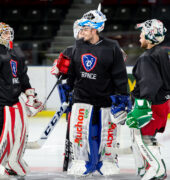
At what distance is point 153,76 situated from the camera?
3230mm

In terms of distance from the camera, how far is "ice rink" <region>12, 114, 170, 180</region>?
3867 mm

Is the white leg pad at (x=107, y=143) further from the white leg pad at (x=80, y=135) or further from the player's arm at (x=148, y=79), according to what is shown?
the player's arm at (x=148, y=79)

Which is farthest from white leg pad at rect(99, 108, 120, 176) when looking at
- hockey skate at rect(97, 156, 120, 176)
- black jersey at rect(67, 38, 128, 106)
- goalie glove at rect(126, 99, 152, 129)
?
goalie glove at rect(126, 99, 152, 129)

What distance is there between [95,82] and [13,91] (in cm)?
61

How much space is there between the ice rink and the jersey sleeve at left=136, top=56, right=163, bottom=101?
2.80 feet

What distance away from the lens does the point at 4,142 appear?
11.6ft

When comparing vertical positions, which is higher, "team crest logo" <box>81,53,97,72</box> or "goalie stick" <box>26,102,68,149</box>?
"team crest logo" <box>81,53,97,72</box>

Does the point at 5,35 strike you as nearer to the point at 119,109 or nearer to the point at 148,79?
the point at 119,109

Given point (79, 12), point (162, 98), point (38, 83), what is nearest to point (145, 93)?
point (162, 98)

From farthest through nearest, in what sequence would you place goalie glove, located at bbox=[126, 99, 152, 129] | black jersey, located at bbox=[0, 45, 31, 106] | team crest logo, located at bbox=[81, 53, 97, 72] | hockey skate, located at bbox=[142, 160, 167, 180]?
1. team crest logo, located at bbox=[81, 53, 97, 72]
2. black jersey, located at bbox=[0, 45, 31, 106]
3. hockey skate, located at bbox=[142, 160, 167, 180]
4. goalie glove, located at bbox=[126, 99, 152, 129]

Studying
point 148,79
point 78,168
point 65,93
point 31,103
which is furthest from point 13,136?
point 148,79

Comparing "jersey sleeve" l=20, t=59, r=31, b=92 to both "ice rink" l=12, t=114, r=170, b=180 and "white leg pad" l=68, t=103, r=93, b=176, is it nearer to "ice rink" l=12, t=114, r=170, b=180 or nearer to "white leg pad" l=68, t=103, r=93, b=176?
"white leg pad" l=68, t=103, r=93, b=176

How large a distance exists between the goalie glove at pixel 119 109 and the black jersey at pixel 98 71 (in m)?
0.13

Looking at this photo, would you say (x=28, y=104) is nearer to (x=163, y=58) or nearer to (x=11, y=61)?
(x=11, y=61)
